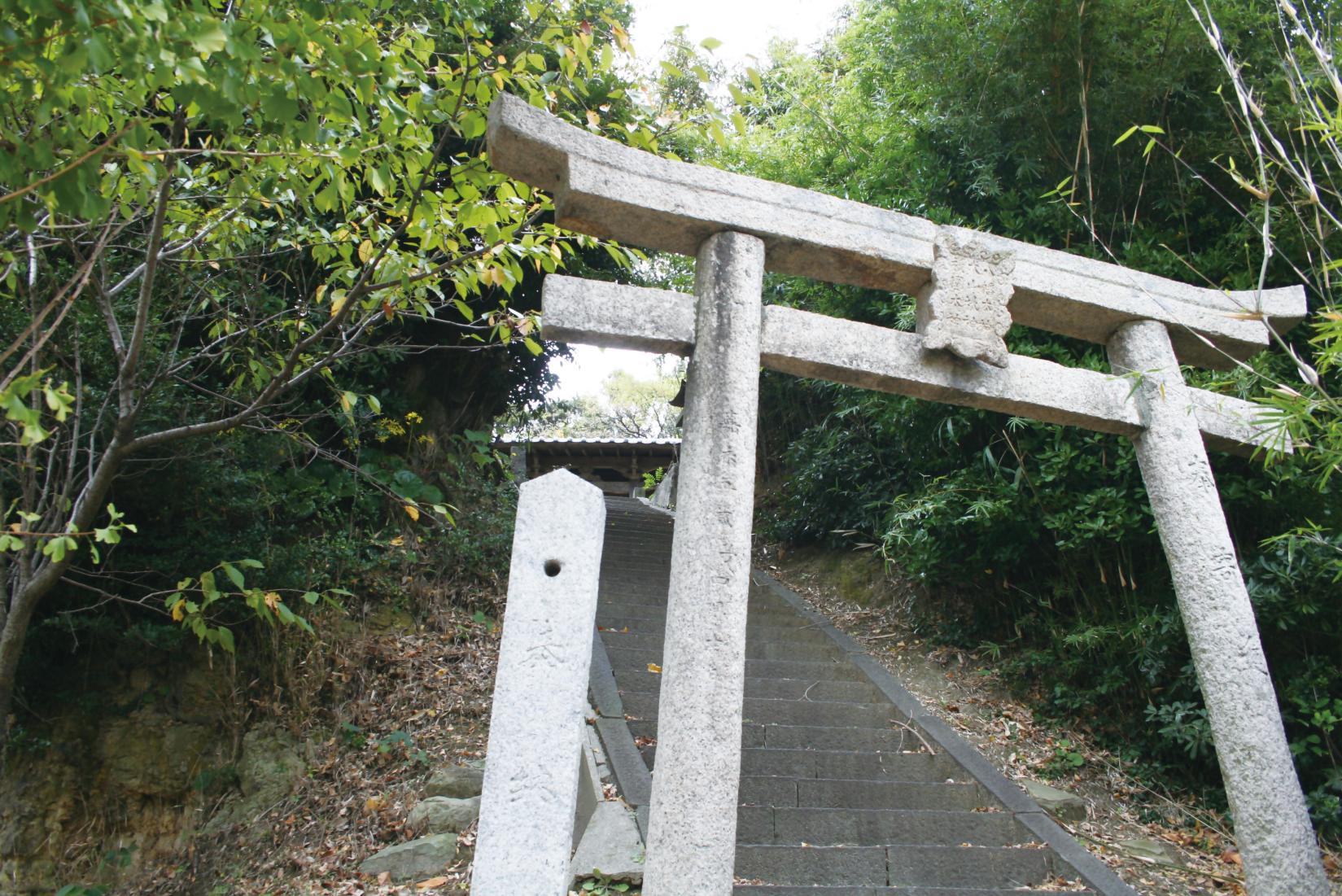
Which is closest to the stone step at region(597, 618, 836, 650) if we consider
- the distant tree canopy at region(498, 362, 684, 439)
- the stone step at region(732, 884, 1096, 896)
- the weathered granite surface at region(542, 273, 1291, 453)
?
the stone step at region(732, 884, 1096, 896)

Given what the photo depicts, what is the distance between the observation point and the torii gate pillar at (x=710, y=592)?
9.50 feet

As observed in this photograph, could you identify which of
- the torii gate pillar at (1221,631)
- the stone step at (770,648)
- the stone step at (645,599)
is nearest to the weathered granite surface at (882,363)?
the torii gate pillar at (1221,631)

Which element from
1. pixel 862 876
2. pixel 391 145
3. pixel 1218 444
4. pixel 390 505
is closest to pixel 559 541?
pixel 391 145

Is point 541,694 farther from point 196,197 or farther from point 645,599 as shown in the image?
point 645,599

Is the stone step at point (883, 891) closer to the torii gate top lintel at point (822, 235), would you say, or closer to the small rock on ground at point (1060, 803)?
the small rock on ground at point (1060, 803)

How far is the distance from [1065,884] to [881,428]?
4.35 metres

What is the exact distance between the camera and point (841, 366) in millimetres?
3805

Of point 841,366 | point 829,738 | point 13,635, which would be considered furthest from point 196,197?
point 829,738

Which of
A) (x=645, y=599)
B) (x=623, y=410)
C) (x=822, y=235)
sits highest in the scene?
(x=623, y=410)

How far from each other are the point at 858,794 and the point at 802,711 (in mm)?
970

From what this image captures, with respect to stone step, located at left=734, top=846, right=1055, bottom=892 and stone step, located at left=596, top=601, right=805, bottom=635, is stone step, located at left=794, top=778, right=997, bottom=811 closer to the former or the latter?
stone step, located at left=734, top=846, right=1055, bottom=892

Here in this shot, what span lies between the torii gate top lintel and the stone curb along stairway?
2.48 m

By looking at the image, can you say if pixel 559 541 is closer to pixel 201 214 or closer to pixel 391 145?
pixel 391 145

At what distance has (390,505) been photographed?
→ 24.1 ft
